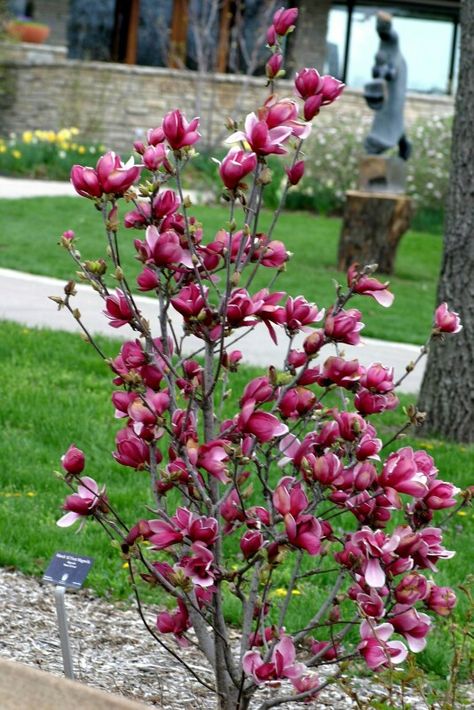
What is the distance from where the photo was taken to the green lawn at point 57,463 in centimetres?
467

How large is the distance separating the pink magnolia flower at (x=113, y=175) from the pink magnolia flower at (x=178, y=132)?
3.7 inches

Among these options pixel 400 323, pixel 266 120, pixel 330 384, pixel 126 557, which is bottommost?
pixel 400 323

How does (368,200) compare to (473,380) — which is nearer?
(473,380)

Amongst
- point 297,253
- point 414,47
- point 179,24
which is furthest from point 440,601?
point 414,47

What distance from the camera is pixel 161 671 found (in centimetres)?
382

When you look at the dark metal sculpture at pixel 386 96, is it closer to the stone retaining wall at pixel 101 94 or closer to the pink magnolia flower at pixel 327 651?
the stone retaining wall at pixel 101 94

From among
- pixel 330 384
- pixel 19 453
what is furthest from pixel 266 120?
pixel 19 453

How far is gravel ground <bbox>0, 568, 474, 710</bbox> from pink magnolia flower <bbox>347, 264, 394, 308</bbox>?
1091mm

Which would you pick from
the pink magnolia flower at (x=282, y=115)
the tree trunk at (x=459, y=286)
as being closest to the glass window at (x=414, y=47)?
the tree trunk at (x=459, y=286)

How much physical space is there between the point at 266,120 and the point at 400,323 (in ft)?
26.6

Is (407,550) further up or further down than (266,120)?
further down

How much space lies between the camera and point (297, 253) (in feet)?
48.1

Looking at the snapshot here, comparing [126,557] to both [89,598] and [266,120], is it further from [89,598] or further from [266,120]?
[89,598]

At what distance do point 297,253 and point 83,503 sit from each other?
11.8m
